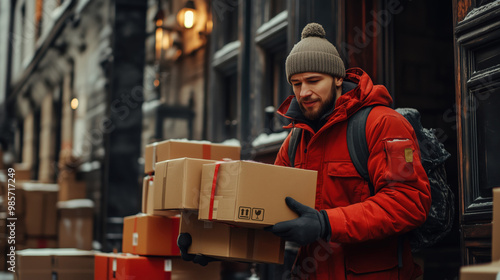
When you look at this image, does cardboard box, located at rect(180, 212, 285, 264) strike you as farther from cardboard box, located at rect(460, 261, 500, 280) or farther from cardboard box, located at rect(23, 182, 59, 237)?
cardboard box, located at rect(23, 182, 59, 237)

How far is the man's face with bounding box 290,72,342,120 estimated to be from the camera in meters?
3.57

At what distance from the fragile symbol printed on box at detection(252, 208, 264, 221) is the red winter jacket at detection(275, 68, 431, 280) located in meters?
0.33

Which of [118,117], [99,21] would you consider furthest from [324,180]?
[99,21]

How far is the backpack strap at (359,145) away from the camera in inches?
132

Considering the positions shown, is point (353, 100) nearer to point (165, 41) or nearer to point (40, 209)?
point (165, 41)

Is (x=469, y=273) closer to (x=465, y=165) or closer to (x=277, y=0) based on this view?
(x=465, y=165)

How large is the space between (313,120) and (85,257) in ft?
13.5

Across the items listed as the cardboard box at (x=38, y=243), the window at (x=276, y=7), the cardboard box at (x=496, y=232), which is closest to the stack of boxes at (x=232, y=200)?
the cardboard box at (x=496, y=232)

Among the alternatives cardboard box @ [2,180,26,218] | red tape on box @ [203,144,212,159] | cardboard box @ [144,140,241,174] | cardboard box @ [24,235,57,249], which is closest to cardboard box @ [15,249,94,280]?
cardboard box @ [144,140,241,174]

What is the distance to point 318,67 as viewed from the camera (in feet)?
11.8

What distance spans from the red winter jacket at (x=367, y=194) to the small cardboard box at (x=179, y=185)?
70 centimetres

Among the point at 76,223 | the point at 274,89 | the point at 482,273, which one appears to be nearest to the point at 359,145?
the point at 482,273

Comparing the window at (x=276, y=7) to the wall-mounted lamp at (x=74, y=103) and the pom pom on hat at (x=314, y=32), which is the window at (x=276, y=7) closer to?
the pom pom on hat at (x=314, y=32)

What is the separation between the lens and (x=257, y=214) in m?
3.26
